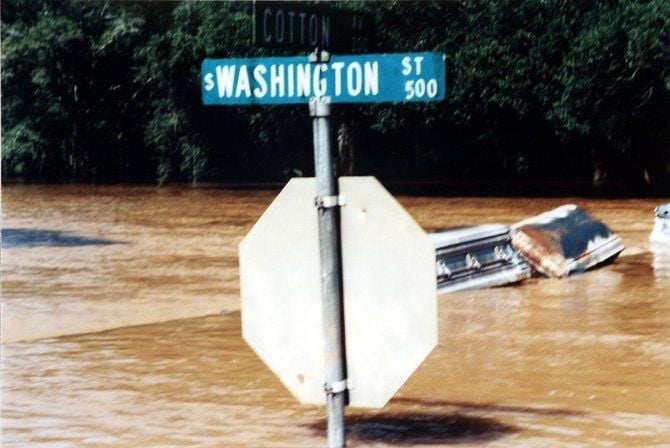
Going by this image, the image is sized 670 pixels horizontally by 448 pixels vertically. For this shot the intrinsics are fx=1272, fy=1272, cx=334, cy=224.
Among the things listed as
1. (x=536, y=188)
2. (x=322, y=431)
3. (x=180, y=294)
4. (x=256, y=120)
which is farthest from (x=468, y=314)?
(x=256, y=120)

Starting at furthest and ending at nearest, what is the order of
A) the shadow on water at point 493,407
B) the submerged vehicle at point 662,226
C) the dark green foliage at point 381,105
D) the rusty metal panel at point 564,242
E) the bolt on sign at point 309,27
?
the dark green foliage at point 381,105, the submerged vehicle at point 662,226, the rusty metal panel at point 564,242, the shadow on water at point 493,407, the bolt on sign at point 309,27

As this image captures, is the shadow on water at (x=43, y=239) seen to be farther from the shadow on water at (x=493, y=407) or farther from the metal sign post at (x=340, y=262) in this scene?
the metal sign post at (x=340, y=262)

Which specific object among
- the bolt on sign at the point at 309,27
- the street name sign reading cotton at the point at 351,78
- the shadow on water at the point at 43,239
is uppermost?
the bolt on sign at the point at 309,27

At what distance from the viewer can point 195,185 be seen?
4203 cm

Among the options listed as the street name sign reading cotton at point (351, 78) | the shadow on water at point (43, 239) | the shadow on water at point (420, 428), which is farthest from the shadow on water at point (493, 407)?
the shadow on water at point (43, 239)

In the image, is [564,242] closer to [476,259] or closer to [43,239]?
[476,259]

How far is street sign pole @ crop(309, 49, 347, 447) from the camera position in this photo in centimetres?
560

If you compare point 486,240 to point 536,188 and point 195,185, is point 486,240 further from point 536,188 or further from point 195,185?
point 195,185

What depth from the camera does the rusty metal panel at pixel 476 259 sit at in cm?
1434

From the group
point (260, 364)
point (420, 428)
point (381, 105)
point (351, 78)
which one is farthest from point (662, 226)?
point (381, 105)

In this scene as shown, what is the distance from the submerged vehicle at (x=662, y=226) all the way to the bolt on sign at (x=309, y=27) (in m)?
14.5

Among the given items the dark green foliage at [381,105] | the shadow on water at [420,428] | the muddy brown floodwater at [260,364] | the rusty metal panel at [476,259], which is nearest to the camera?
the shadow on water at [420,428]

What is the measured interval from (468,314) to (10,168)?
120ft

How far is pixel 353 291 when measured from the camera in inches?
221
